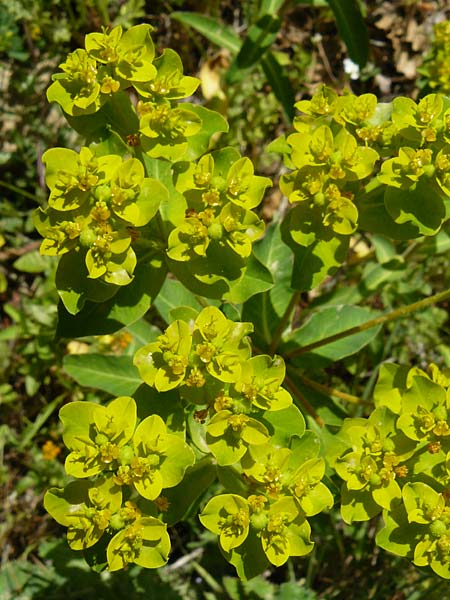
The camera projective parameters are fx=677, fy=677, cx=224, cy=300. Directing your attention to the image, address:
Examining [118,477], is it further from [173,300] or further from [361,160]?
[361,160]

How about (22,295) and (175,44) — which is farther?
(175,44)

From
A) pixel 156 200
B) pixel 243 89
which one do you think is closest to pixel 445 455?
pixel 156 200

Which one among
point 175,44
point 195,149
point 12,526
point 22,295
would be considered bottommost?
point 12,526

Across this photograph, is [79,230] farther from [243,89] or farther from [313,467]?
[243,89]

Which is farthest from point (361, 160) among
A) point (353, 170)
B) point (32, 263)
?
point (32, 263)

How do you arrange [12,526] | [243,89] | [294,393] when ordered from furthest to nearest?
[243,89]
[12,526]
[294,393]

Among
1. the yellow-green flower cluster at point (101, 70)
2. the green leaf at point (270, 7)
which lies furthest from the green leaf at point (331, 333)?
the green leaf at point (270, 7)

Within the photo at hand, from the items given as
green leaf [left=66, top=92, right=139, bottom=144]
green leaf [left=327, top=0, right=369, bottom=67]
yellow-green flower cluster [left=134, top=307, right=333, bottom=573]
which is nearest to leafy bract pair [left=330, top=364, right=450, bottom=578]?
yellow-green flower cluster [left=134, top=307, right=333, bottom=573]
